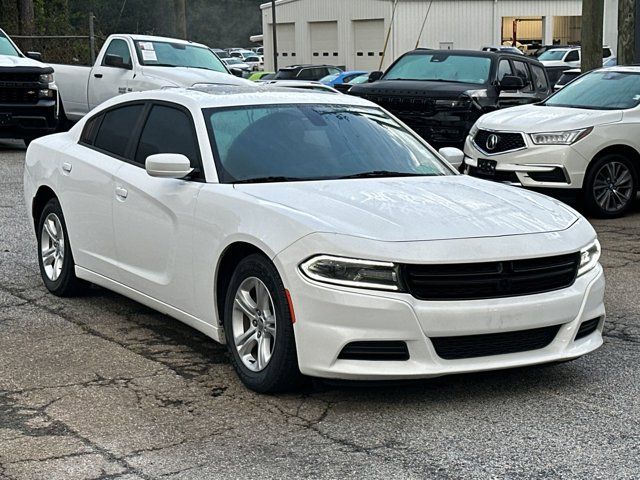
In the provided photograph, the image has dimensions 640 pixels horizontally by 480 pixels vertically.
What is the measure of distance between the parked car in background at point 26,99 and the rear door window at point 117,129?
1043cm

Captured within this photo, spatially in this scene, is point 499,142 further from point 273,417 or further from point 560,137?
point 273,417

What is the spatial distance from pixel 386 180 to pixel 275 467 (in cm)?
220

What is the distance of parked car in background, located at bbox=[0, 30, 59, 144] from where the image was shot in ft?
57.4

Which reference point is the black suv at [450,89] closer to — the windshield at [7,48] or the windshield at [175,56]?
the windshield at [175,56]

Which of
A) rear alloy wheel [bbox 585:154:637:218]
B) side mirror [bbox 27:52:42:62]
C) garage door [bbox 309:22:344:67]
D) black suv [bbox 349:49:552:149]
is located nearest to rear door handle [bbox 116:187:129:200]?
rear alloy wheel [bbox 585:154:637:218]

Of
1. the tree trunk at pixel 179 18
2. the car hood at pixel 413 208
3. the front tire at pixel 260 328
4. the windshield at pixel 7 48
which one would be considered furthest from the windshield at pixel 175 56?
the front tire at pixel 260 328

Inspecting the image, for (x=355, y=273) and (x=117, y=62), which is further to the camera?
(x=117, y=62)

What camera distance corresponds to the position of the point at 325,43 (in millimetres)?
60438

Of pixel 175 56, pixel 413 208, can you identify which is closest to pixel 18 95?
pixel 175 56

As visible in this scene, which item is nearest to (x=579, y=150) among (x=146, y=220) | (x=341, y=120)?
(x=341, y=120)

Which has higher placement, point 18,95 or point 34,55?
point 34,55

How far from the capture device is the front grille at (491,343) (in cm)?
534

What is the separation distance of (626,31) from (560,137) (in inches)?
292

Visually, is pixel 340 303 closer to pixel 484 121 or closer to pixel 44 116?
pixel 484 121
